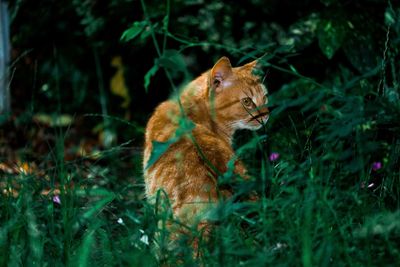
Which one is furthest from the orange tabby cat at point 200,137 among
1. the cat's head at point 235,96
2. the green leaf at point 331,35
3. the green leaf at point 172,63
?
the green leaf at point 331,35

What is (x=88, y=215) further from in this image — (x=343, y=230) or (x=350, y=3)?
(x=350, y=3)

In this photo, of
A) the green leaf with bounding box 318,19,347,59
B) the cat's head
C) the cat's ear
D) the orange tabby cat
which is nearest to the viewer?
the orange tabby cat

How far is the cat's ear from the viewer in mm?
3566

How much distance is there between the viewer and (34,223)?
2578mm

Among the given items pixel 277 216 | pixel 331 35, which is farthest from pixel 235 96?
pixel 277 216

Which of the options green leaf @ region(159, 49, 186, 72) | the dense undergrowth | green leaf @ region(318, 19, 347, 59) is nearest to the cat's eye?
green leaf @ region(318, 19, 347, 59)

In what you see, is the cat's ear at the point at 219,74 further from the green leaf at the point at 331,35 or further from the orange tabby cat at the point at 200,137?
the green leaf at the point at 331,35

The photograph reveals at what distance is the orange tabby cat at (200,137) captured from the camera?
2760mm

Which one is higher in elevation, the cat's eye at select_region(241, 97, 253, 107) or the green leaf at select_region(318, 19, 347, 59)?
the green leaf at select_region(318, 19, 347, 59)

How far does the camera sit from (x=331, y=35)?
389 cm

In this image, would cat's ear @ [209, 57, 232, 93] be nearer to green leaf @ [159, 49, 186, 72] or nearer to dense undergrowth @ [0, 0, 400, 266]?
dense undergrowth @ [0, 0, 400, 266]

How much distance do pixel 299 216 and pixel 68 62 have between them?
3749 mm

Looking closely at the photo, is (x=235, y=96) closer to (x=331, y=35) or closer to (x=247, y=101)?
(x=247, y=101)

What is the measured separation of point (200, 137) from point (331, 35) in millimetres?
1229
